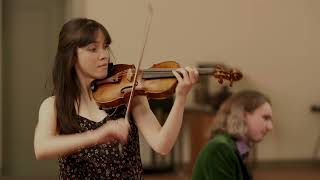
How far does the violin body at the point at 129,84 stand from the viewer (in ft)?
6.00

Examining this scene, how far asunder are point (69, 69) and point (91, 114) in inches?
6.4

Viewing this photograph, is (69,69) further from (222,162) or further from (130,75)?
(222,162)

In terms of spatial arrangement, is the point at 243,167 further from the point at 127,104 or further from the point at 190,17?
the point at 190,17

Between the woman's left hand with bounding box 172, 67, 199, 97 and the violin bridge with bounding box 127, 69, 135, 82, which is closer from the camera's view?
the woman's left hand with bounding box 172, 67, 199, 97

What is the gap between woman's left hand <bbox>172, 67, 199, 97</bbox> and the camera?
1756 millimetres

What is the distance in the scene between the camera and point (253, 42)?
6.73 m

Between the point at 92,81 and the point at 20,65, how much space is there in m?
4.29

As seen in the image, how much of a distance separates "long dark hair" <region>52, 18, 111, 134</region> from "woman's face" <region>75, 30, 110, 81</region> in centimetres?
2

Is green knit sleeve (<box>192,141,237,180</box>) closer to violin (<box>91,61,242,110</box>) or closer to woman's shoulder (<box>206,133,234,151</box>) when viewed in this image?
woman's shoulder (<box>206,133,234,151</box>)

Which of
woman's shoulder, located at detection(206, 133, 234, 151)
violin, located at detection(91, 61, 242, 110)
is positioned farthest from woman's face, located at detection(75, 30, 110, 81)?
woman's shoulder, located at detection(206, 133, 234, 151)

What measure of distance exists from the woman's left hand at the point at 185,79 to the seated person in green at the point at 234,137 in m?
0.65

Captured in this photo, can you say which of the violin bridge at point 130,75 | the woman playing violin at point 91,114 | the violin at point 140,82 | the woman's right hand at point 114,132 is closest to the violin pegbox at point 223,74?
the violin at point 140,82

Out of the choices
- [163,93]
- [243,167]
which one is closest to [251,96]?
[243,167]

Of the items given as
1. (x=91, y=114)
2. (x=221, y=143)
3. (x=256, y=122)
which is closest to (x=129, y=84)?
(x=91, y=114)
